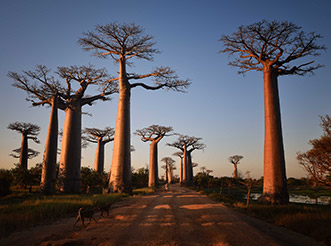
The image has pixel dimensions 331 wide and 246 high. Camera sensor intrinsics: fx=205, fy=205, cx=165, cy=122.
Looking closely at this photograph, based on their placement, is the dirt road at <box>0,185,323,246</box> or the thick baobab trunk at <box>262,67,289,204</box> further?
the thick baobab trunk at <box>262,67,289,204</box>

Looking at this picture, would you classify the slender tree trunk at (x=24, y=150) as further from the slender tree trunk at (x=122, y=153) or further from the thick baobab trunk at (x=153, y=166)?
the slender tree trunk at (x=122, y=153)

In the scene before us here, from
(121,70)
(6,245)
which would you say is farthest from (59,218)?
(121,70)

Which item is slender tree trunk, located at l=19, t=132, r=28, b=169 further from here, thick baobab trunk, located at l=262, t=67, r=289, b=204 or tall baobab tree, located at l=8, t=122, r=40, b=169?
thick baobab trunk, located at l=262, t=67, r=289, b=204

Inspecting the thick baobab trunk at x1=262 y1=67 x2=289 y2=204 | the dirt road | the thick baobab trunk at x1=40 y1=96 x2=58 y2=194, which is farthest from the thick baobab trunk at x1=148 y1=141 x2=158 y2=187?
the dirt road

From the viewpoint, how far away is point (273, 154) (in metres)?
11.0

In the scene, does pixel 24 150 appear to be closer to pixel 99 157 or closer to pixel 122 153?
pixel 99 157

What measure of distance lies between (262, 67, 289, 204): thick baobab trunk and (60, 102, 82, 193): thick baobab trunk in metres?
13.7

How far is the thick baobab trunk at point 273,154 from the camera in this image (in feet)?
34.5

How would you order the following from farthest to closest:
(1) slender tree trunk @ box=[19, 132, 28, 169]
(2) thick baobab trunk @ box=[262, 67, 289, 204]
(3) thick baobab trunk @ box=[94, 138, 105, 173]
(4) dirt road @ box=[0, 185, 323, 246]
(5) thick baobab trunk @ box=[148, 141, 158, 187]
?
(5) thick baobab trunk @ box=[148, 141, 158, 187], (3) thick baobab trunk @ box=[94, 138, 105, 173], (1) slender tree trunk @ box=[19, 132, 28, 169], (2) thick baobab trunk @ box=[262, 67, 289, 204], (4) dirt road @ box=[0, 185, 323, 246]

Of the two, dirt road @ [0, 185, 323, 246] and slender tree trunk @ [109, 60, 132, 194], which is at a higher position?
slender tree trunk @ [109, 60, 132, 194]

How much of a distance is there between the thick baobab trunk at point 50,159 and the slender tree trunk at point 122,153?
147 inches

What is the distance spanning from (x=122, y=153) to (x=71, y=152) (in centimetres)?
495

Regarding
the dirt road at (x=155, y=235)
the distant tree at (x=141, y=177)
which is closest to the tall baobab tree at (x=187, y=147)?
the distant tree at (x=141, y=177)

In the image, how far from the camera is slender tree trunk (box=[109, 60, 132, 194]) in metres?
14.2
